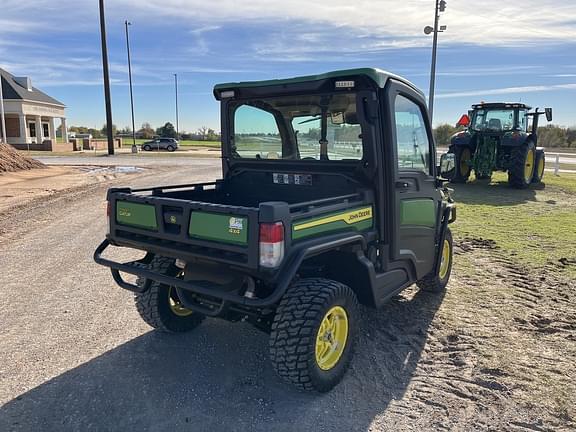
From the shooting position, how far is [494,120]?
1498cm

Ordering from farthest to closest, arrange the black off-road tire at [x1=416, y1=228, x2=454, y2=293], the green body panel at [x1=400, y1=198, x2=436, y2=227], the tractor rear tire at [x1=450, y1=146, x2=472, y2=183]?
the tractor rear tire at [x1=450, y1=146, x2=472, y2=183] → the black off-road tire at [x1=416, y1=228, x2=454, y2=293] → the green body panel at [x1=400, y1=198, x2=436, y2=227]

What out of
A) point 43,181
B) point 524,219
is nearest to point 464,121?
point 524,219

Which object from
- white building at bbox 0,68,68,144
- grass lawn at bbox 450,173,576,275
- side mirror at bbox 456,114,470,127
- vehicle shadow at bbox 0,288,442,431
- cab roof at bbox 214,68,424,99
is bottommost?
vehicle shadow at bbox 0,288,442,431

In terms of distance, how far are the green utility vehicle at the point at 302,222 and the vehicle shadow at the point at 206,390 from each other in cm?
21

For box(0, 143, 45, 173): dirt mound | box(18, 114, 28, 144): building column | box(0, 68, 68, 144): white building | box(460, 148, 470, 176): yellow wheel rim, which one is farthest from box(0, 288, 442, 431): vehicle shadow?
box(18, 114, 28, 144): building column

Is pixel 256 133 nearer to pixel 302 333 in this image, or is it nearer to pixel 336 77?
pixel 336 77

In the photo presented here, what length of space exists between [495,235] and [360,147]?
5139 mm

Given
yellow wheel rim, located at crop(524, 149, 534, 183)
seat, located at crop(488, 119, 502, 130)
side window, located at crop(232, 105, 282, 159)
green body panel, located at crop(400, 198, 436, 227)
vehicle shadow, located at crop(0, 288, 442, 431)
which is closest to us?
vehicle shadow, located at crop(0, 288, 442, 431)

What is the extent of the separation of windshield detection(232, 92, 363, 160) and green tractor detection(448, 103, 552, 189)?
10798mm

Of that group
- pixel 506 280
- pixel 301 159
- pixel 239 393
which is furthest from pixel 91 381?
pixel 506 280

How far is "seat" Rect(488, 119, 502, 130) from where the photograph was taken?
1484 centimetres

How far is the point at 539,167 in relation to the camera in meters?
14.6

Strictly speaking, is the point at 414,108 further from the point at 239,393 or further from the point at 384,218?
the point at 239,393

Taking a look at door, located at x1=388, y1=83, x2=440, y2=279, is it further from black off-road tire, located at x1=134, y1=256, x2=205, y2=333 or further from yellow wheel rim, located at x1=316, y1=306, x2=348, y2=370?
black off-road tire, located at x1=134, y1=256, x2=205, y2=333
